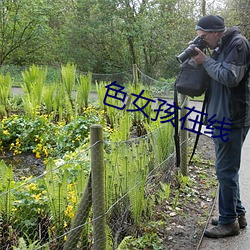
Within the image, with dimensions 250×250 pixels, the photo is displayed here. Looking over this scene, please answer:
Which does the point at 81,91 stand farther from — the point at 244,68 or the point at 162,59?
the point at 162,59

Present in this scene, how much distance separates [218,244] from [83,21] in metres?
15.7

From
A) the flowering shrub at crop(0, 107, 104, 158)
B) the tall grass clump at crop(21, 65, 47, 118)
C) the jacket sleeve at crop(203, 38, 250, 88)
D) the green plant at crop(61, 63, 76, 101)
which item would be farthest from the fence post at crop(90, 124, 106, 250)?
the green plant at crop(61, 63, 76, 101)

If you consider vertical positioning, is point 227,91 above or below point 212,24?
below

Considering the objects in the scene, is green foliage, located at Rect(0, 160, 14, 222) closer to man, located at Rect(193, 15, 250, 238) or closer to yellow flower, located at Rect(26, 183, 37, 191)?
yellow flower, located at Rect(26, 183, 37, 191)

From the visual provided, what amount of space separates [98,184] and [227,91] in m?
1.35

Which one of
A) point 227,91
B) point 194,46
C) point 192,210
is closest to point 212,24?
point 194,46

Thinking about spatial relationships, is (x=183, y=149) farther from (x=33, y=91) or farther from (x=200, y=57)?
(x=33, y=91)

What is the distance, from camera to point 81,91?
742cm

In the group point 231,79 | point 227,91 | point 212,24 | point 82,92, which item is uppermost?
point 212,24

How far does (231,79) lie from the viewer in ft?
9.38

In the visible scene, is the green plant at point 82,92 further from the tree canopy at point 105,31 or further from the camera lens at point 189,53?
the tree canopy at point 105,31

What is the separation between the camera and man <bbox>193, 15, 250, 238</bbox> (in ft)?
9.53

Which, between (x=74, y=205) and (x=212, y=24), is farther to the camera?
(x=212, y=24)

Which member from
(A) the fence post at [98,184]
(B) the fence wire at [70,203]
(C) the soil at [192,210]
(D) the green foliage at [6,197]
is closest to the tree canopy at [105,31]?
(C) the soil at [192,210]
